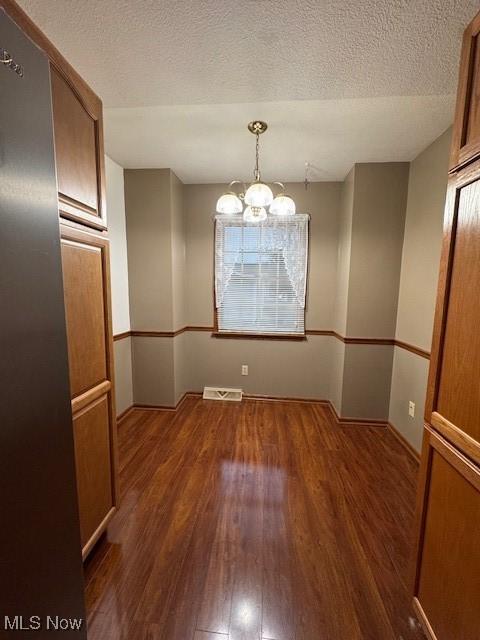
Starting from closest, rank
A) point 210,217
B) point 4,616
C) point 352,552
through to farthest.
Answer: point 4,616, point 352,552, point 210,217

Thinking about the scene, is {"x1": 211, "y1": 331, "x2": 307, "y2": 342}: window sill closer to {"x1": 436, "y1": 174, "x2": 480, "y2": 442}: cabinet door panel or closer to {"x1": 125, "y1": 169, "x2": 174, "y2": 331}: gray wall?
{"x1": 125, "y1": 169, "x2": 174, "y2": 331}: gray wall

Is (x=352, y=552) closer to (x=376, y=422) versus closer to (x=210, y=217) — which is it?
(x=376, y=422)

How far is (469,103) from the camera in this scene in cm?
88

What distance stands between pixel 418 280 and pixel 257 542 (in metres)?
2.30

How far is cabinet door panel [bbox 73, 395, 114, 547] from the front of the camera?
3.92 ft

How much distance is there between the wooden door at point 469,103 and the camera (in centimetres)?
84

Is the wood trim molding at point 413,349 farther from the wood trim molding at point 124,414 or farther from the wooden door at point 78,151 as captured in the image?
the wood trim molding at point 124,414

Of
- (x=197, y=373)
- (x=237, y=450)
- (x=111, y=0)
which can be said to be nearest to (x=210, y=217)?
(x=197, y=373)

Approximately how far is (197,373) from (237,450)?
1.28m

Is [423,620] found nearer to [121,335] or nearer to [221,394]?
[221,394]

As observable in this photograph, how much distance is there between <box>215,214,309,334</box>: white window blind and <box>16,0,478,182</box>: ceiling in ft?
3.46

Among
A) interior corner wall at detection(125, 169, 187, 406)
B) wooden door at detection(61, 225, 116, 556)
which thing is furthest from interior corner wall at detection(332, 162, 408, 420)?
wooden door at detection(61, 225, 116, 556)

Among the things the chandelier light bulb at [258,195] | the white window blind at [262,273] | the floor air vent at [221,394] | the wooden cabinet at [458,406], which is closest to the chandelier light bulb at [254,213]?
the chandelier light bulb at [258,195]

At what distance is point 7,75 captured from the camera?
57cm
